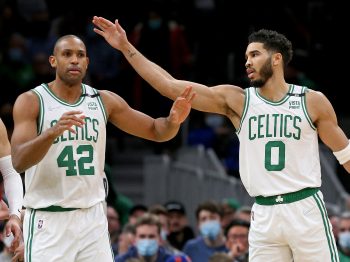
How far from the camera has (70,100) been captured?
386 inches

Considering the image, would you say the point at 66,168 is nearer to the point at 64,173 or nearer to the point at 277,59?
the point at 64,173

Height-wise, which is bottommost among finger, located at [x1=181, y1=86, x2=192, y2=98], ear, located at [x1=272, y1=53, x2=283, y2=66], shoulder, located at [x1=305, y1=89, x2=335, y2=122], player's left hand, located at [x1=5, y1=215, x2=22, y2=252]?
player's left hand, located at [x1=5, y1=215, x2=22, y2=252]

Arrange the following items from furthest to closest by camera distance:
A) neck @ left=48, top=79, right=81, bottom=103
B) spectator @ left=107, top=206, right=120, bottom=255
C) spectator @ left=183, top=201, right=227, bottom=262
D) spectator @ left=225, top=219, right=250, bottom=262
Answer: spectator @ left=107, top=206, right=120, bottom=255 < spectator @ left=183, top=201, right=227, bottom=262 < spectator @ left=225, top=219, right=250, bottom=262 < neck @ left=48, top=79, right=81, bottom=103

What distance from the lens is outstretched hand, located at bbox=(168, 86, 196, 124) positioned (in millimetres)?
9820

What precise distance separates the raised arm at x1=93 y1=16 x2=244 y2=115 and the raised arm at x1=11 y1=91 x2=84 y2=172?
3.00 ft

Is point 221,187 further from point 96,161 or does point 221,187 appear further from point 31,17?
point 96,161

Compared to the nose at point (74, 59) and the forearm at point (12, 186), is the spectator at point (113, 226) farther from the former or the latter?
the nose at point (74, 59)

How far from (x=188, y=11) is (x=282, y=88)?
10900mm

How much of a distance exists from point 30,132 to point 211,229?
16.0 ft

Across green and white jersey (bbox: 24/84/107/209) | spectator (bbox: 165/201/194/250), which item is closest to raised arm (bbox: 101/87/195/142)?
green and white jersey (bbox: 24/84/107/209)

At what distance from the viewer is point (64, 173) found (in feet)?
31.3

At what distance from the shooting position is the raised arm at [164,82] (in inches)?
399

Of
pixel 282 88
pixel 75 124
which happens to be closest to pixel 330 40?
pixel 282 88

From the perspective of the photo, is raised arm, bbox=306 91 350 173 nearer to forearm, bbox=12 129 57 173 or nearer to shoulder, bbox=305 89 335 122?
shoulder, bbox=305 89 335 122
